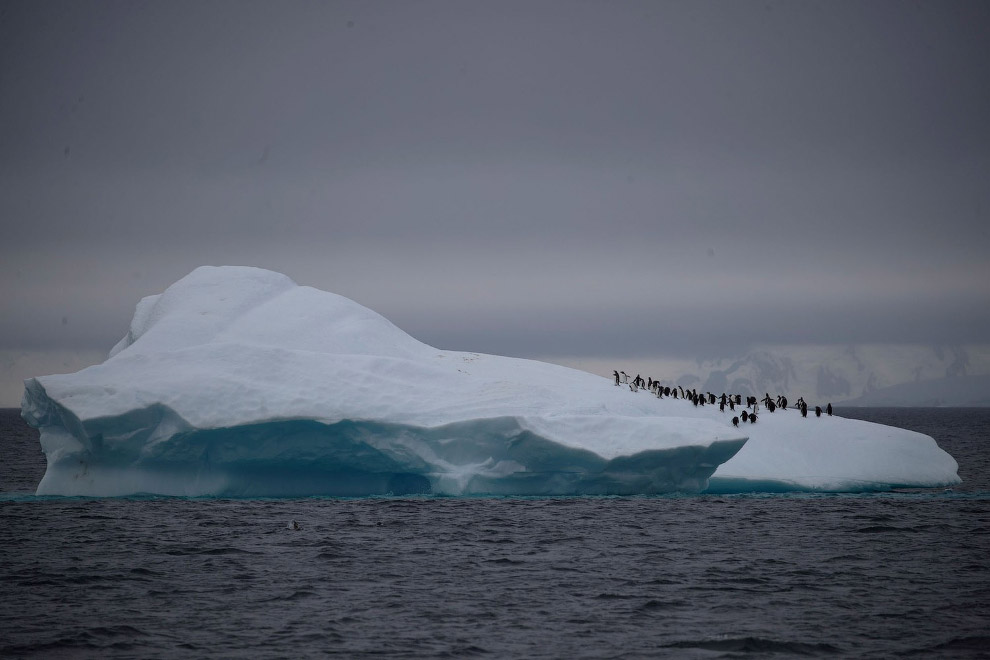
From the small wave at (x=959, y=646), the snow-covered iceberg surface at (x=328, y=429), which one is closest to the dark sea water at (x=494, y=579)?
the small wave at (x=959, y=646)

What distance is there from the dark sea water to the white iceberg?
951mm

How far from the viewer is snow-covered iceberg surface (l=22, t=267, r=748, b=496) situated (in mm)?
25203

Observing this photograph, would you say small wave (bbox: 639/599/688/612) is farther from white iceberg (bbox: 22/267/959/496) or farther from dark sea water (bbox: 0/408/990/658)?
white iceberg (bbox: 22/267/959/496)

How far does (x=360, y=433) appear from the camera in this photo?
26.0m

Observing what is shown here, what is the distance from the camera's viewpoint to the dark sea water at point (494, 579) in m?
13.1

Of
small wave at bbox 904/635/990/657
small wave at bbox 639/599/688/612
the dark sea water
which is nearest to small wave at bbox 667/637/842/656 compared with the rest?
the dark sea water

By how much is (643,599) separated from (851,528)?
9172 mm

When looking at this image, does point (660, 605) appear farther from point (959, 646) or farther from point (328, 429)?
point (328, 429)

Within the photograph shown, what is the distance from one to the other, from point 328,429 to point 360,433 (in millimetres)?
818

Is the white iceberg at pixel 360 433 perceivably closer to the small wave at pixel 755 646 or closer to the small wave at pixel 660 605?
the small wave at pixel 660 605

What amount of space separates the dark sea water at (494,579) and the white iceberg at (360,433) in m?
0.95

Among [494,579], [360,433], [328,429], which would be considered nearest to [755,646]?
[494,579]

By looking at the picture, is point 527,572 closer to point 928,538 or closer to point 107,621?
point 107,621

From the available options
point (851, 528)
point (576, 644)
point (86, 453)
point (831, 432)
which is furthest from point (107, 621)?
point (831, 432)
